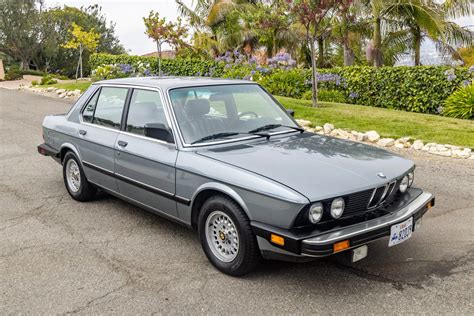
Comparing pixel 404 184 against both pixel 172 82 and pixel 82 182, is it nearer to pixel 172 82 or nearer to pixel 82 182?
pixel 172 82

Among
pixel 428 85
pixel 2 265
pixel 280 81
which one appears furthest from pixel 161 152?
pixel 280 81

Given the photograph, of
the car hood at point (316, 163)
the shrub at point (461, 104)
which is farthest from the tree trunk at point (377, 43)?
the car hood at point (316, 163)

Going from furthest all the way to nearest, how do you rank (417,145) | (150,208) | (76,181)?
(417,145) < (76,181) < (150,208)

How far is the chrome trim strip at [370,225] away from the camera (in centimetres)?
320

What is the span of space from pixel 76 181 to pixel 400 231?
12.5 feet

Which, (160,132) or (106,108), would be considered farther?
(106,108)

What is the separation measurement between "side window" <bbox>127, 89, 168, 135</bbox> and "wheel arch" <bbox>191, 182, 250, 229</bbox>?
85cm

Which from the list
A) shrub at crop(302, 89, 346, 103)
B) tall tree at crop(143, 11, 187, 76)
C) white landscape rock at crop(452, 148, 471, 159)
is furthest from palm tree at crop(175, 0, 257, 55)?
white landscape rock at crop(452, 148, 471, 159)

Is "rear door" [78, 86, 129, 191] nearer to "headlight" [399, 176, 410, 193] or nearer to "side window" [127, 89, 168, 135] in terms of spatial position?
"side window" [127, 89, 168, 135]

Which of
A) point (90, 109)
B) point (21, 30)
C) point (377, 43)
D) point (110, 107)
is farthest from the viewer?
point (21, 30)

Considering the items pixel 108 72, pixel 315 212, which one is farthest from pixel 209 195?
pixel 108 72

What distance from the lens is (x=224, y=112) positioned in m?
4.64

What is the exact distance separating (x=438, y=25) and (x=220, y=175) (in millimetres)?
15914

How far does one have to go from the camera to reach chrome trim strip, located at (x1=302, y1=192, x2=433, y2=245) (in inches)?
126
